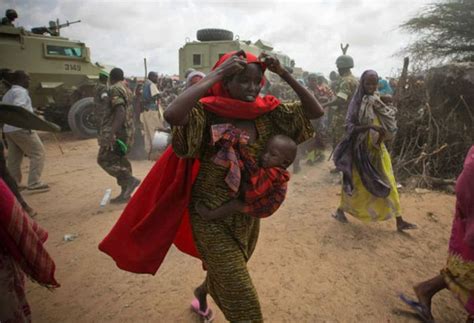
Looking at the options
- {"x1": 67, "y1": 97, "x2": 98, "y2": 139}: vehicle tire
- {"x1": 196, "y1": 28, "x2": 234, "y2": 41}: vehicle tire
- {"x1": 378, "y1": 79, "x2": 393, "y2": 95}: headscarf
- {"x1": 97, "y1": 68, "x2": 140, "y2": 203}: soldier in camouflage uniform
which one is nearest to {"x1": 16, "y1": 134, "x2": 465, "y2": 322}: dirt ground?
{"x1": 97, "y1": 68, "x2": 140, "y2": 203}: soldier in camouflage uniform

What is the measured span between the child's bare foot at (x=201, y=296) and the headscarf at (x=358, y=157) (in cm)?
227

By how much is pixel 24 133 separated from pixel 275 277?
4.75 metres

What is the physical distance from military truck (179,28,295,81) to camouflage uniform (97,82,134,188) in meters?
8.02

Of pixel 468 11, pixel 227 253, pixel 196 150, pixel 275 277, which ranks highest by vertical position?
pixel 468 11

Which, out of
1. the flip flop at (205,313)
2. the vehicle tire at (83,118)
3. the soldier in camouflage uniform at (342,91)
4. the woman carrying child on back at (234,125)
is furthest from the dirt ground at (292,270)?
the vehicle tire at (83,118)

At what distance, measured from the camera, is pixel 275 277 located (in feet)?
9.75

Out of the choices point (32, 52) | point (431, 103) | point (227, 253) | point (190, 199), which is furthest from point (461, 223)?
point (32, 52)

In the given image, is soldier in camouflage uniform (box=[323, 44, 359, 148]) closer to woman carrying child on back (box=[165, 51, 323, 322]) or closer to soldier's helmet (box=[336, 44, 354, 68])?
soldier's helmet (box=[336, 44, 354, 68])

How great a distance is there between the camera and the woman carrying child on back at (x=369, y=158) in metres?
3.56

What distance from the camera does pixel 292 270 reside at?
309 cm

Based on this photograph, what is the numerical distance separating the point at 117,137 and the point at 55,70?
6.41m

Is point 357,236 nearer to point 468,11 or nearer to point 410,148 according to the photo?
point 410,148

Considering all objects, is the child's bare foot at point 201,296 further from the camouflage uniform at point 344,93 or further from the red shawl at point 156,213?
the camouflage uniform at point 344,93

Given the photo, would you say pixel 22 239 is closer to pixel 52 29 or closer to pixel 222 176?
pixel 222 176
